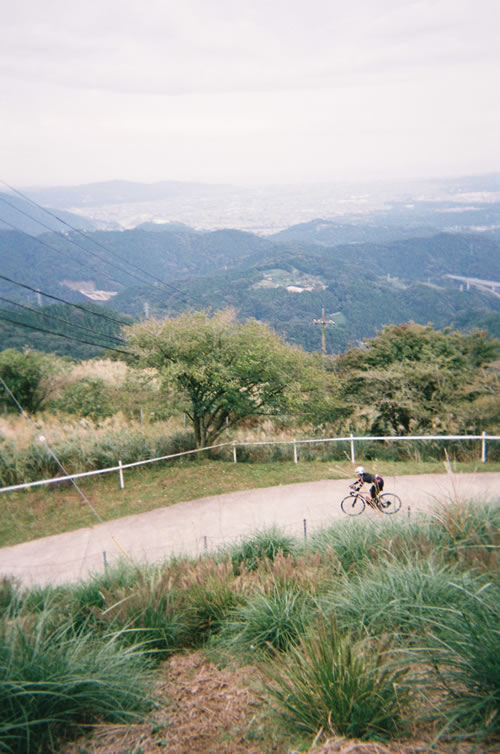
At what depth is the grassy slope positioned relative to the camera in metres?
9.57

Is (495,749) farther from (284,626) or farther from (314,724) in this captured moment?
(284,626)

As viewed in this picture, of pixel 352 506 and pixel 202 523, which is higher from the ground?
pixel 352 506

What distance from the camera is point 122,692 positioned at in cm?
271

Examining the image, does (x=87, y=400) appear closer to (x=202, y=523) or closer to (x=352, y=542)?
(x=202, y=523)

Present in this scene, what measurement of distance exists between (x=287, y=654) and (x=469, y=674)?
1.07 metres

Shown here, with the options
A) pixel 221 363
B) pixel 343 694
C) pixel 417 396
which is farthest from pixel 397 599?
pixel 417 396

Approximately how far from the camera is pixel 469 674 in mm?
2381

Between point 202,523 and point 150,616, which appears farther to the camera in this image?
point 202,523

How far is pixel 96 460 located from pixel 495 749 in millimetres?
10814

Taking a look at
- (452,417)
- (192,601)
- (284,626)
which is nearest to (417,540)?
(284,626)

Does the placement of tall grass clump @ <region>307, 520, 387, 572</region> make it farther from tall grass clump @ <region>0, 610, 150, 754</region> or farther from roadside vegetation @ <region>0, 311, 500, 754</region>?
tall grass clump @ <region>0, 610, 150, 754</region>

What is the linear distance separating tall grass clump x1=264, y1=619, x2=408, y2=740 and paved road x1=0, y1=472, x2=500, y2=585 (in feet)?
16.1

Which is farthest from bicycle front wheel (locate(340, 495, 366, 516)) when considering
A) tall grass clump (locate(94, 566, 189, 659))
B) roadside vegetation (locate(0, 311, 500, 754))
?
tall grass clump (locate(94, 566, 189, 659))

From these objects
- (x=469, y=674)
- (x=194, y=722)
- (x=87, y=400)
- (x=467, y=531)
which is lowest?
(x=87, y=400)
